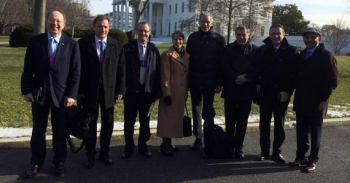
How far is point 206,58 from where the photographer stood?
18.7ft

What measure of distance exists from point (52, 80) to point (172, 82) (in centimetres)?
191

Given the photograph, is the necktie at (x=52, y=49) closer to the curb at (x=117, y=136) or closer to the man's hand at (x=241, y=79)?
the curb at (x=117, y=136)

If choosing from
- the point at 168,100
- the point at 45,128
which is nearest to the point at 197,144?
the point at 168,100

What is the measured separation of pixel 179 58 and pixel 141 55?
0.62 metres

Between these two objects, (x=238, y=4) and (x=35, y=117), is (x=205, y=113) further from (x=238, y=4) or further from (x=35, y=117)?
(x=238, y=4)

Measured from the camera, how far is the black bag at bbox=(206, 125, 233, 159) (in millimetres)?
5645

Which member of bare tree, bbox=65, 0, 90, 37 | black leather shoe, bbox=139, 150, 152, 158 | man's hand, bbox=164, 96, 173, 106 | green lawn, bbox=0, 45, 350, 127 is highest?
bare tree, bbox=65, 0, 90, 37

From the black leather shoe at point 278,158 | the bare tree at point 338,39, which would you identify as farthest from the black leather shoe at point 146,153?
the bare tree at point 338,39

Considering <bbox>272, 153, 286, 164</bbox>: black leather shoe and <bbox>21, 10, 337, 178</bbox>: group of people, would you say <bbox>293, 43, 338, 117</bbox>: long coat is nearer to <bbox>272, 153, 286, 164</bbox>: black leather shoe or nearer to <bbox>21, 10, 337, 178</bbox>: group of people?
<bbox>21, 10, 337, 178</bbox>: group of people

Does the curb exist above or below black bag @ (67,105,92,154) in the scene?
below

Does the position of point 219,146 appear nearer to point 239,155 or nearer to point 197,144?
point 239,155

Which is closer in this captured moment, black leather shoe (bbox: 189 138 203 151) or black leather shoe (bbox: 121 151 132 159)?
black leather shoe (bbox: 121 151 132 159)

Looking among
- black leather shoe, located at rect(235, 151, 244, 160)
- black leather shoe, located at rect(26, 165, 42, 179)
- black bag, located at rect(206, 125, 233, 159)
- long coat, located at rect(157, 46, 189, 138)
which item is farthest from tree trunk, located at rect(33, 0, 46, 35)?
black leather shoe, located at rect(235, 151, 244, 160)

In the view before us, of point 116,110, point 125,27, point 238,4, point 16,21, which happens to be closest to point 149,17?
point 125,27
